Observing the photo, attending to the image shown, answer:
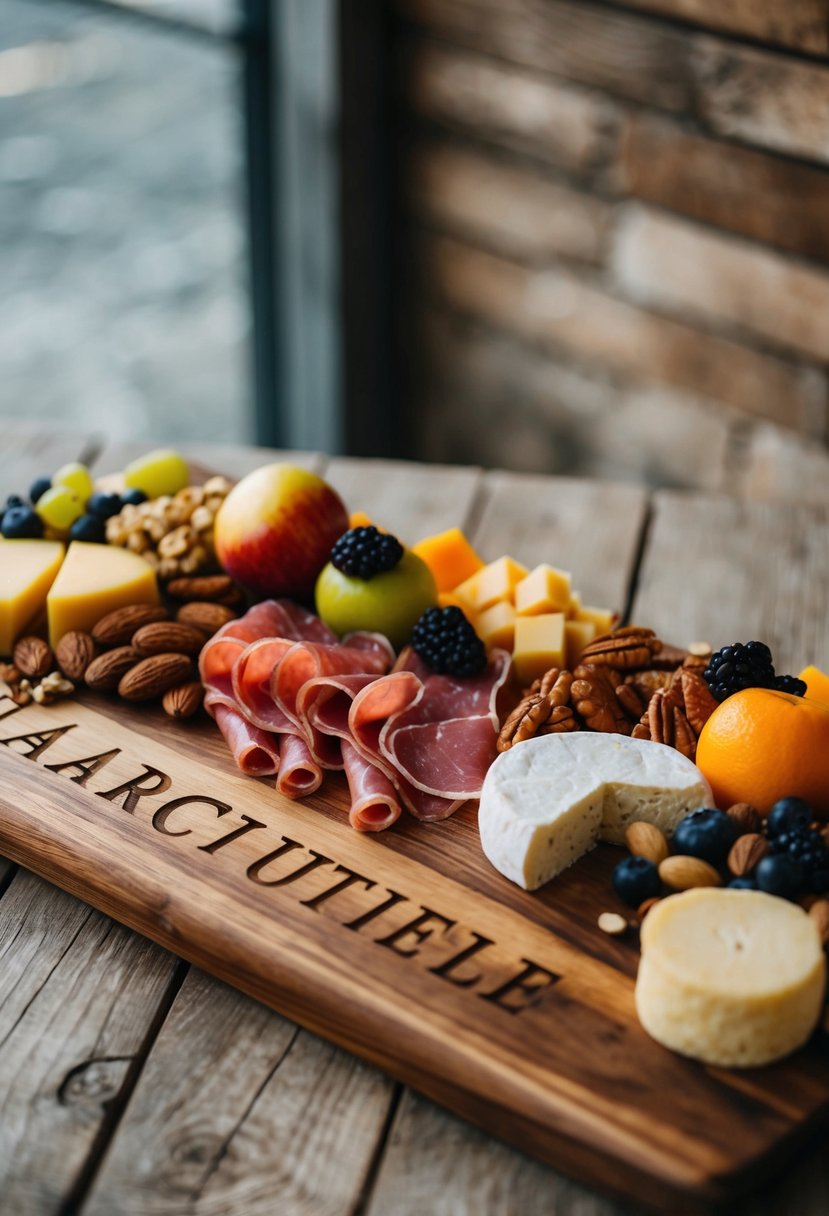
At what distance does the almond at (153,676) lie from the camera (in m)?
1.44

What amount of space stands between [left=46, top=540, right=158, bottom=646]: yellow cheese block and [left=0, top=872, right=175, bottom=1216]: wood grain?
1.18ft

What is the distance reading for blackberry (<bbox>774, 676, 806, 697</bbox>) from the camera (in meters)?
1.30

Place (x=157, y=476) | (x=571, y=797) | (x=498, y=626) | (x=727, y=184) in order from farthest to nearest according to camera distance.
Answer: (x=727, y=184) → (x=157, y=476) → (x=498, y=626) → (x=571, y=797)

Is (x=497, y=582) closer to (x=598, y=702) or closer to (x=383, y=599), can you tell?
(x=383, y=599)

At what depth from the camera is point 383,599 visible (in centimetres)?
151

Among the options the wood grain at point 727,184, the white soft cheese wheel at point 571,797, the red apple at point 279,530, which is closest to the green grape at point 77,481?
the red apple at point 279,530

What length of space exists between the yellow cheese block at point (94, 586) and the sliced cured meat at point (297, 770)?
13.5 inches

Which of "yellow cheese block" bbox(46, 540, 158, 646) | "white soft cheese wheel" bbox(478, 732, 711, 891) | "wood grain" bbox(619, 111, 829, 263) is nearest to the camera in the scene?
"white soft cheese wheel" bbox(478, 732, 711, 891)

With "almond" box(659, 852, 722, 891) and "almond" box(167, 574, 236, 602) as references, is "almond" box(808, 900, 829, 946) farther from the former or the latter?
"almond" box(167, 574, 236, 602)

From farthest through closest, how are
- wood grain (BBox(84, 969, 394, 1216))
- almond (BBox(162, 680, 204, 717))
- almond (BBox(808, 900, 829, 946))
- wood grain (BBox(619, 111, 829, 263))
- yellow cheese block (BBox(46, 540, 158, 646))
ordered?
wood grain (BBox(619, 111, 829, 263))
yellow cheese block (BBox(46, 540, 158, 646))
almond (BBox(162, 680, 204, 717))
almond (BBox(808, 900, 829, 946))
wood grain (BBox(84, 969, 394, 1216))

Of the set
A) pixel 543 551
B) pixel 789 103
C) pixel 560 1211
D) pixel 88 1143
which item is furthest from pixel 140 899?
pixel 789 103

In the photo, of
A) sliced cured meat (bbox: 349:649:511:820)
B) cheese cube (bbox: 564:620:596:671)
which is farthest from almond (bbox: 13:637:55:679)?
cheese cube (bbox: 564:620:596:671)

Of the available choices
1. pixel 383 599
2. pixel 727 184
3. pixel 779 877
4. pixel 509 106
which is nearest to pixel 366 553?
pixel 383 599

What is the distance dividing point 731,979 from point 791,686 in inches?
16.7
